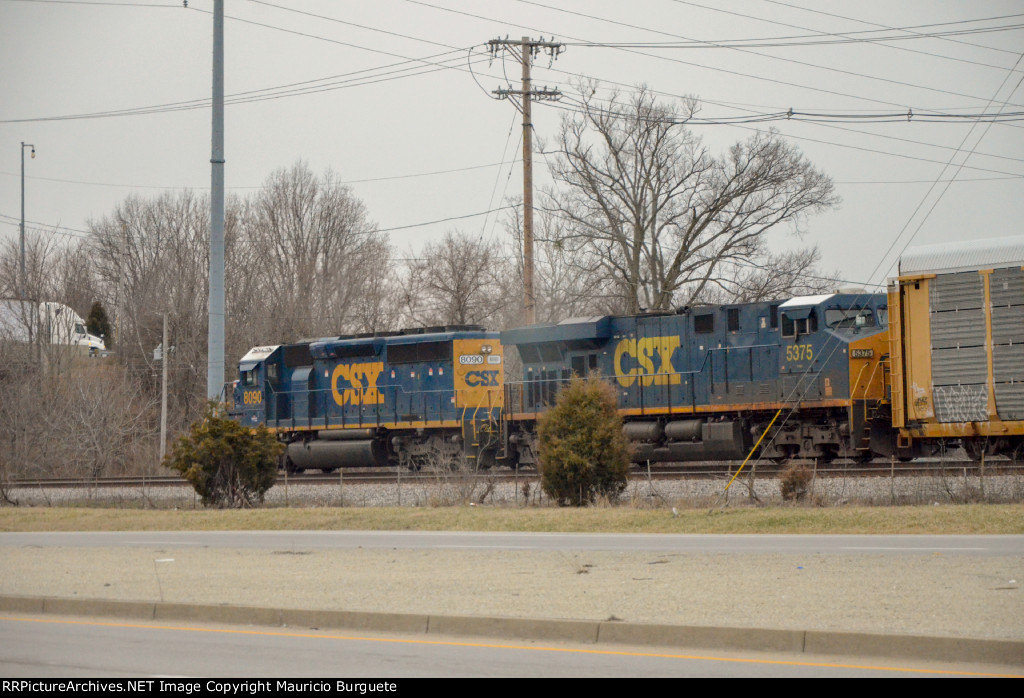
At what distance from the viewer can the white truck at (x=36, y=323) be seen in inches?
2039

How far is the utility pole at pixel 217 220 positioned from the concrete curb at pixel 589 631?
609 inches

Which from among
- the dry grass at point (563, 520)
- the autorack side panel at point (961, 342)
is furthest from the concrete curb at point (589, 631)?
the autorack side panel at point (961, 342)

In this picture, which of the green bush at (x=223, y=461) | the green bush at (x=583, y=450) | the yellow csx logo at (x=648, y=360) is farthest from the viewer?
the yellow csx logo at (x=648, y=360)

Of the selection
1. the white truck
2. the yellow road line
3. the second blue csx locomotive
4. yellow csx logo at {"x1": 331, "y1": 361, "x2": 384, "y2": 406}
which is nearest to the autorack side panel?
the second blue csx locomotive

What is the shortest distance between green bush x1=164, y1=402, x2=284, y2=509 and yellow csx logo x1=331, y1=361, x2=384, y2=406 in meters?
8.41

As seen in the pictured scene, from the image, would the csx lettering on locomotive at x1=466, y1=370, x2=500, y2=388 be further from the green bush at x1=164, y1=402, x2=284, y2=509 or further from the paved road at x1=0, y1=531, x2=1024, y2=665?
the paved road at x1=0, y1=531, x2=1024, y2=665

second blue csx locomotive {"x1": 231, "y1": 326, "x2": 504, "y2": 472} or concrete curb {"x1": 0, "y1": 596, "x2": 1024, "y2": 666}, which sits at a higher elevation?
second blue csx locomotive {"x1": 231, "y1": 326, "x2": 504, "y2": 472}

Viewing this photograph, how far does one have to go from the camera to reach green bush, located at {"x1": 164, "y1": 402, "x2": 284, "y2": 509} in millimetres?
23203

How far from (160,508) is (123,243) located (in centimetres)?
4700

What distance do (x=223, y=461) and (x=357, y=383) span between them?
9481mm

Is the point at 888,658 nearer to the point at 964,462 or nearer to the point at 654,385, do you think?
the point at 964,462

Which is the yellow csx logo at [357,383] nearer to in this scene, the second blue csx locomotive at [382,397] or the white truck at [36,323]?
the second blue csx locomotive at [382,397]
